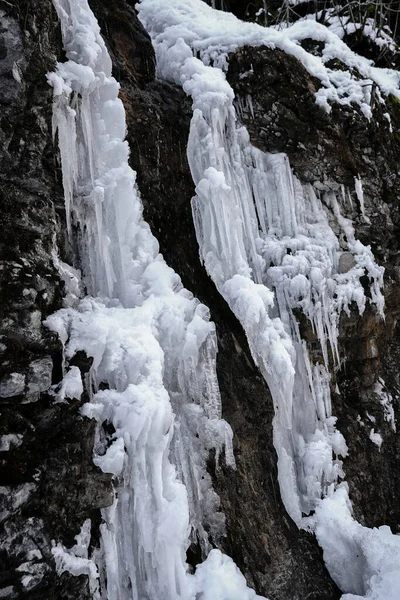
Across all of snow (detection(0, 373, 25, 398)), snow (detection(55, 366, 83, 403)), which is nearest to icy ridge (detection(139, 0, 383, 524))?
snow (detection(55, 366, 83, 403))

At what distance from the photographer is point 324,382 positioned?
6.29m

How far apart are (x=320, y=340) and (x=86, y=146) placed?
3884mm

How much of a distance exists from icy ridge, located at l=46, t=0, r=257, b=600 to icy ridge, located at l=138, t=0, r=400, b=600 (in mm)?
919

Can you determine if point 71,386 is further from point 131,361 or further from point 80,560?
point 80,560

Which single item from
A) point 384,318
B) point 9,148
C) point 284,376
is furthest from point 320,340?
point 9,148

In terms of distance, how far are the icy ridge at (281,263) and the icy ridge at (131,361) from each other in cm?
92

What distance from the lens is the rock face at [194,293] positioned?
3211 mm

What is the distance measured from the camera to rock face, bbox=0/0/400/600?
3.21m

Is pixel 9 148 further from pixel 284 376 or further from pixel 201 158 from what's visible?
pixel 284 376

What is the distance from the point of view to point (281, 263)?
6082mm

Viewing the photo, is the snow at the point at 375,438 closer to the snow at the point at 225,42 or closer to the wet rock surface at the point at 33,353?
the wet rock surface at the point at 33,353

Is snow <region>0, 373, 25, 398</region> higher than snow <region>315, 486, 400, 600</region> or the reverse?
higher

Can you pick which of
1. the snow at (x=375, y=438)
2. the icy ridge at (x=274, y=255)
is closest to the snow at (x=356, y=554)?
the icy ridge at (x=274, y=255)

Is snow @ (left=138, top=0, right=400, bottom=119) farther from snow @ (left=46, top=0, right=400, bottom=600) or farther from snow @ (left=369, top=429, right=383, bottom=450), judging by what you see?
snow @ (left=369, top=429, right=383, bottom=450)
